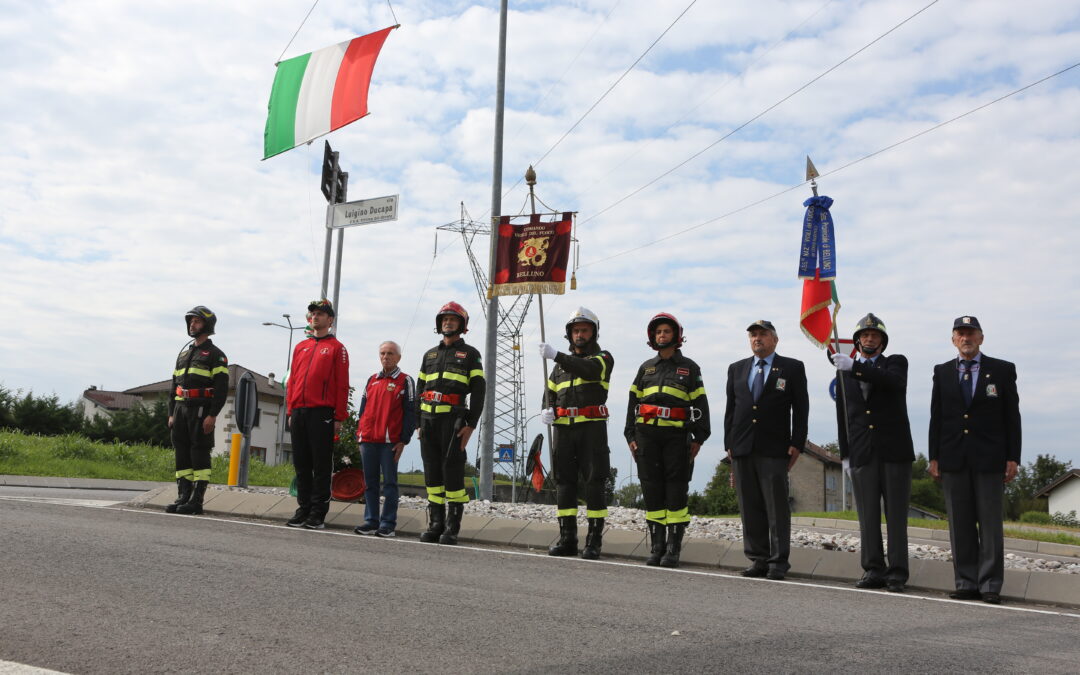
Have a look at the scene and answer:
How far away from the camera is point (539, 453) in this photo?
13.7 metres

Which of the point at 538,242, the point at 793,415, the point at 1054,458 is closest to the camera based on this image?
the point at 793,415

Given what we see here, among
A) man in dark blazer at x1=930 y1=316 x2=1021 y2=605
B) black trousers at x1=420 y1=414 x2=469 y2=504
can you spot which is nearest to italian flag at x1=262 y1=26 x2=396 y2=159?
black trousers at x1=420 y1=414 x2=469 y2=504

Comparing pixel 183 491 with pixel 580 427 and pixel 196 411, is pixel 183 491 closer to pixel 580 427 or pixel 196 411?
pixel 196 411

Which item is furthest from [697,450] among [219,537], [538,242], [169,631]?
[538,242]

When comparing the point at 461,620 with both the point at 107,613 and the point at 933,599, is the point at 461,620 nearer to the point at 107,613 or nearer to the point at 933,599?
the point at 107,613

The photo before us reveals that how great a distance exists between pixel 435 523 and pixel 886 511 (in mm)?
3923

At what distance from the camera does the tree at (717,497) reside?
62.1 metres

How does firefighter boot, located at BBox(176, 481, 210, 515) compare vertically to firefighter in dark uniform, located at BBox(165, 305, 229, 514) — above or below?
below

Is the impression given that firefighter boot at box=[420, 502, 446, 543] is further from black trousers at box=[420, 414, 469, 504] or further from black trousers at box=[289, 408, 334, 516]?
black trousers at box=[289, 408, 334, 516]

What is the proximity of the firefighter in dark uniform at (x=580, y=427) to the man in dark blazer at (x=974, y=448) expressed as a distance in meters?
2.69

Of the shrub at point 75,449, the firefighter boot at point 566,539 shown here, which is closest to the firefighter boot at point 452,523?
the firefighter boot at point 566,539

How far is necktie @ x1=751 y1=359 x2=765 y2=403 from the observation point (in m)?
7.83

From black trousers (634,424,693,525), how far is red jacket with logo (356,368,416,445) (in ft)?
7.89

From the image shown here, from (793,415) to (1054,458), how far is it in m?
84.2
